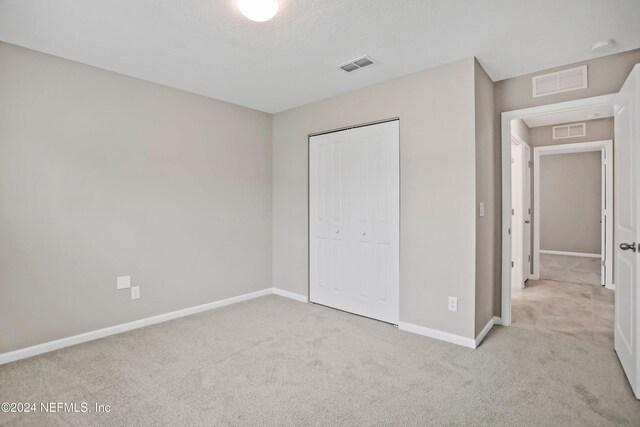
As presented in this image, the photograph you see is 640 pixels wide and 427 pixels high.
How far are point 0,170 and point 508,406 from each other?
13.0ft

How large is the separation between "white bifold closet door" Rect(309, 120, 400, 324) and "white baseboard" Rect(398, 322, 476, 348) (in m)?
0.15

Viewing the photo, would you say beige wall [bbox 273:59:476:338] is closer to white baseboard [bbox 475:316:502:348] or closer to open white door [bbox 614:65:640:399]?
white baseboard [bbox 475:316:502:348]

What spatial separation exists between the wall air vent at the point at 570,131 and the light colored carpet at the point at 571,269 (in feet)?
7.48

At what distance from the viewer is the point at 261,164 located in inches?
177

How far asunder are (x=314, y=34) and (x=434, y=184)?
1.65 m

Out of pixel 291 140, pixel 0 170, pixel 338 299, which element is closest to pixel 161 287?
pixel 0 170

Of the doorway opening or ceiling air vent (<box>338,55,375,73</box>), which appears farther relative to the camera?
the doorway opening

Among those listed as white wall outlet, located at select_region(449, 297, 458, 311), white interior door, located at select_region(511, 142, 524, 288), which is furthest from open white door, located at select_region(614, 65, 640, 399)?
white interior door, located at select_region(511, 142, 524, 288)

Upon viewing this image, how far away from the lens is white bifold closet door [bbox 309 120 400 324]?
135 inches

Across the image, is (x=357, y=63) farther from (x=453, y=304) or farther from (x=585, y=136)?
(x=585, y=136)

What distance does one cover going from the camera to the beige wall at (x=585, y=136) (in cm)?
500

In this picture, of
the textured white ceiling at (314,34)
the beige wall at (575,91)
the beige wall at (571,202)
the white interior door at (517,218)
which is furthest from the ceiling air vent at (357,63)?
the beige wall at (571,202)

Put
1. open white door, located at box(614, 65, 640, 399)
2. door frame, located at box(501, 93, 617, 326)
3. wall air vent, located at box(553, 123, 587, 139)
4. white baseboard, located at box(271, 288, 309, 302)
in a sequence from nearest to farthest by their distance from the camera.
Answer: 1. open white door, located at box(614, 65, 640, 399)
2. door frame, located at box(501, 93, 617, 326)
3. white baseboard, located at box(271, 288, 309, 302)
4. wall air vent, located at box(553, 123, 587, 139)

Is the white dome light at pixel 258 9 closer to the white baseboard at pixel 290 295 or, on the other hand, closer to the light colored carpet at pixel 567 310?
the white baseboard at pixel 290 295
